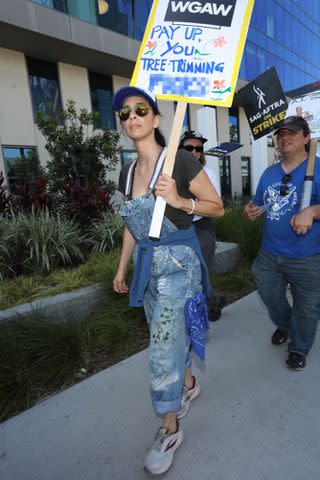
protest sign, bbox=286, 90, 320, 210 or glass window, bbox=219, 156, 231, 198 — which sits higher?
protest sign, bbox=286, 90, 320, 210

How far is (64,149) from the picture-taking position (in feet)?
24.2

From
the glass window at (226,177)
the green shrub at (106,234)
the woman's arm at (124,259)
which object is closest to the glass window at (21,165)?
the green shrub at (106,234)

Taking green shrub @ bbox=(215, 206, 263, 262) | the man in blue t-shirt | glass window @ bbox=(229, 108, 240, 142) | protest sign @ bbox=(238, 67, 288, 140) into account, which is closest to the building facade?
green shrub @ bbox=(215, 206, 263, 262)

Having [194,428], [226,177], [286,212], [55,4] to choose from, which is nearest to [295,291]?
[286,212]

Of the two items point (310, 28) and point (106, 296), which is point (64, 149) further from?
point (310, 28)

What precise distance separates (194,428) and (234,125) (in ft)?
68.7

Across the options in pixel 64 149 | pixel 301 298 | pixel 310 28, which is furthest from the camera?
pixel 310 28

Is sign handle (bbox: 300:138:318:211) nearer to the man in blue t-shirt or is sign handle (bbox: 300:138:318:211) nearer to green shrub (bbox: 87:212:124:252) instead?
the man in blue t-shirt

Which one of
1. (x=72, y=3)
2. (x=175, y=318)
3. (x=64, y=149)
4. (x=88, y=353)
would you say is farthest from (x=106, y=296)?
(x=72, y=3)

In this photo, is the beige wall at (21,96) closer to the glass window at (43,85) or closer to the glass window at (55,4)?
the glass window at (43,85)

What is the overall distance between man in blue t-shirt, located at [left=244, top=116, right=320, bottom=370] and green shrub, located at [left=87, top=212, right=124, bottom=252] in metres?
2.70

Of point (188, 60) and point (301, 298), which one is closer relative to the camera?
point (188, 60)

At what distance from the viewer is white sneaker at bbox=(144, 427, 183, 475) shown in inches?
67.7

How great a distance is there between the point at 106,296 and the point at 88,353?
0.75 meters
